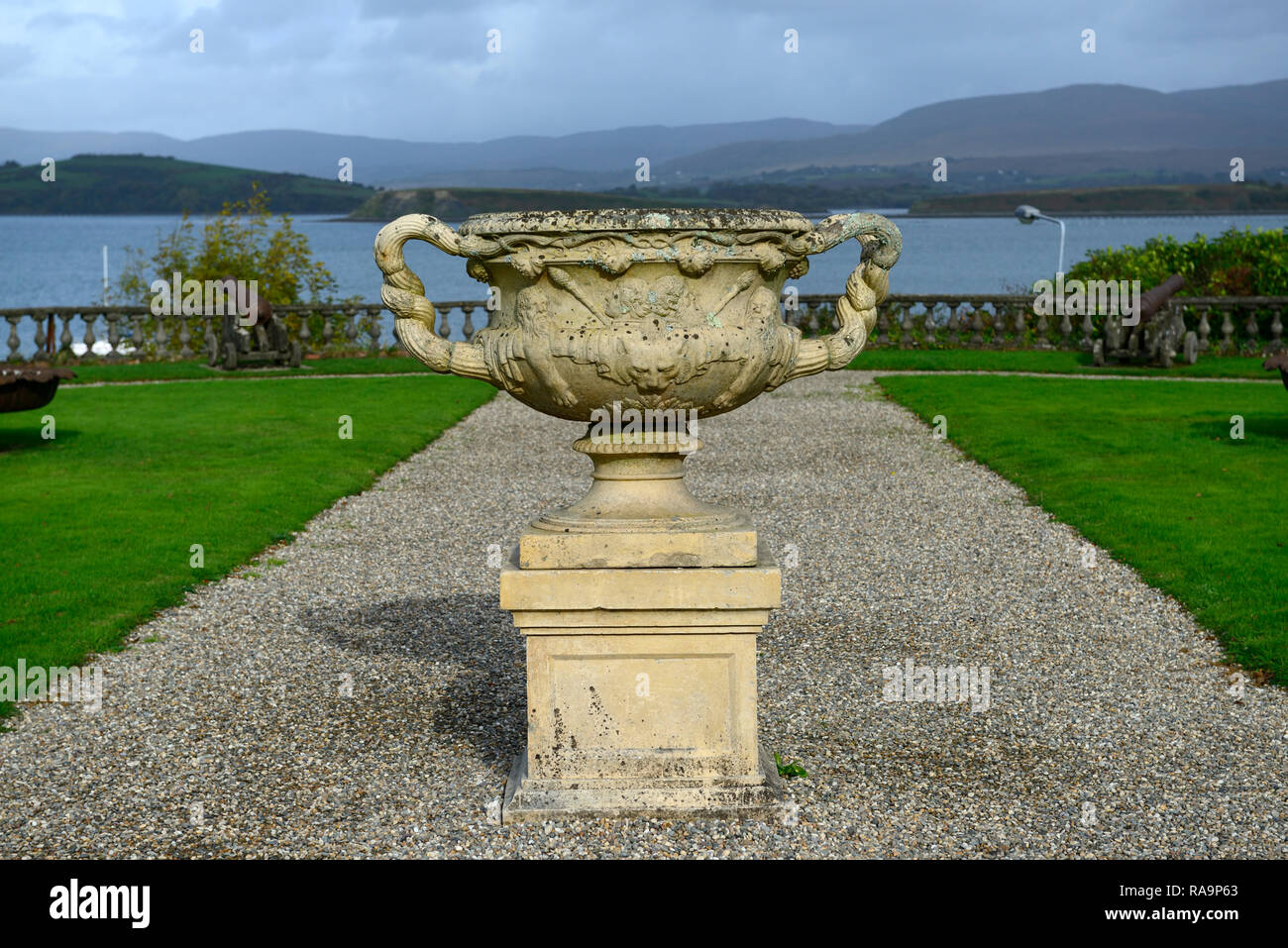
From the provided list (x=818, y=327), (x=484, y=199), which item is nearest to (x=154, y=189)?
(x=484, y=199)

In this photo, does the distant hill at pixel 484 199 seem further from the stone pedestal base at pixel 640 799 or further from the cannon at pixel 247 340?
the stone pedestal base at pixel 640 799

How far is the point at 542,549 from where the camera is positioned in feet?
14.8

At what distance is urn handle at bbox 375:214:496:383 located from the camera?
4.48 meters

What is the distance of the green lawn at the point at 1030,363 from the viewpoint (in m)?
18.5

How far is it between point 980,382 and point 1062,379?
1.30 metres

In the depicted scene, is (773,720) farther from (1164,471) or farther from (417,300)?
(1164,471)

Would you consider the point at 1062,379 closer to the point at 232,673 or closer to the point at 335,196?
the point at 232,673

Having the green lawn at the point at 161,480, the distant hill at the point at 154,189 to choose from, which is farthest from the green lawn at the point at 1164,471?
the distant hill at the point at 154,189

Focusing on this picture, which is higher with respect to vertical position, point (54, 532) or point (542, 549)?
point (542, 549)

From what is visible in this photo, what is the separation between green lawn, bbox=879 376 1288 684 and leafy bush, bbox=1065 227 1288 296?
5.26 metres

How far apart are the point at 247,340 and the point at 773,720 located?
16.9m

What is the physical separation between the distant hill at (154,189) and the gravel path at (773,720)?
90827 mm

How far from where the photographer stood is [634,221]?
4.16 m
